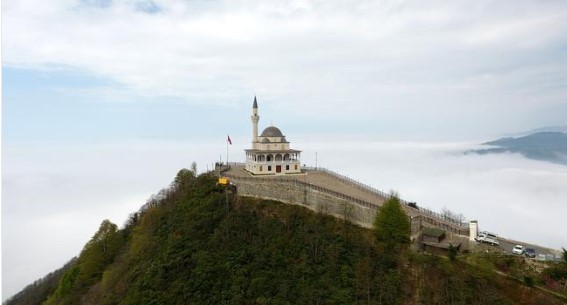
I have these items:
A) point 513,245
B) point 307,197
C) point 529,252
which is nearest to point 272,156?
point 307,197

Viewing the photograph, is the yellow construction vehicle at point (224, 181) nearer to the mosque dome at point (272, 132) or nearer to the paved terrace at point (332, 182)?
the paved terrace at point (332, 182)

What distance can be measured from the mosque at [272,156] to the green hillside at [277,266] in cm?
930

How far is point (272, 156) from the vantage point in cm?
5538

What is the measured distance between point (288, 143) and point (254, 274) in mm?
26388

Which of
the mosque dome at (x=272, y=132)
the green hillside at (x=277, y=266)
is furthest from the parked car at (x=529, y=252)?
the mosque dome at (x=272, y=132)

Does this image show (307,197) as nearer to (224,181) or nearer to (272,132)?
(224,181)

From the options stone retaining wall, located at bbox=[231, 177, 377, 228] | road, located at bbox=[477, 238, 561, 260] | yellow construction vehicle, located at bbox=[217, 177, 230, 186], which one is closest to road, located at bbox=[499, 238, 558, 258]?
road, located at bbox=[477, 238, 561, 260]

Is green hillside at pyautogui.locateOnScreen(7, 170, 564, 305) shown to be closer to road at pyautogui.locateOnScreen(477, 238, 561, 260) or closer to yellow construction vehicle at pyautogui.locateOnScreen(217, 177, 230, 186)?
yellow construction vehicle at pyautogui.locateOnScreen(217, 177, 230, 186)

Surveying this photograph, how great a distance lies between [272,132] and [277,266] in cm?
2565

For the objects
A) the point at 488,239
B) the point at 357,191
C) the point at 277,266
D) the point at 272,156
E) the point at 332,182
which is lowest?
the point at 277,266

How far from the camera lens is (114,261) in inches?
1999

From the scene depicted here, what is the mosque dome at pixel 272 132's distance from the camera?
185 ft

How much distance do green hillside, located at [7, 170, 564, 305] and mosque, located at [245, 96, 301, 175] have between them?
9.30 meters

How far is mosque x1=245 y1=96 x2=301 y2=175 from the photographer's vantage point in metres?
54.6
